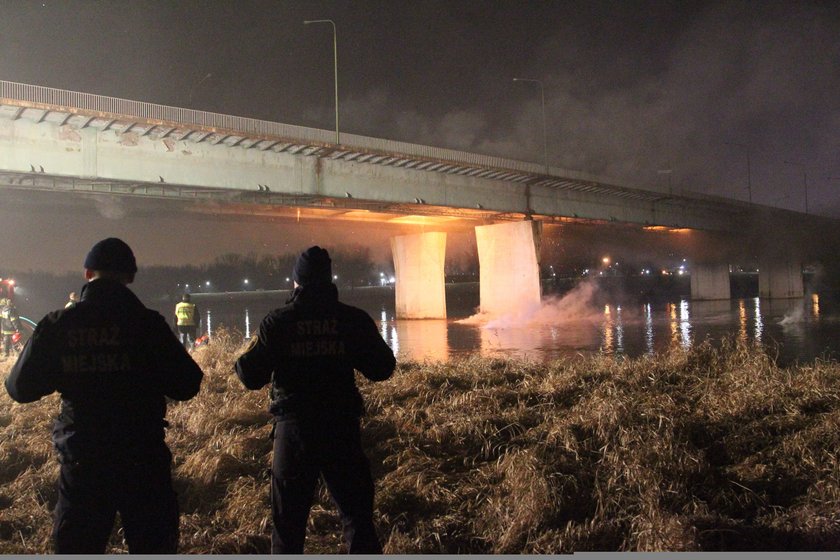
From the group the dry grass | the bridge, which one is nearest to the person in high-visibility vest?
the bridge

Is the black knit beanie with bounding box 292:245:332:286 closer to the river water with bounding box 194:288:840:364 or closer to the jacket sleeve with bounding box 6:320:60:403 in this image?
the jacket sleeve with bounding box 6:320:60:403

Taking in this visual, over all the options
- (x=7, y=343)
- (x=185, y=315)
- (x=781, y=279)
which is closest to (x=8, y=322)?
(x=7, y=343)

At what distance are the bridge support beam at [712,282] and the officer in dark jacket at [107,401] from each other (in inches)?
2245

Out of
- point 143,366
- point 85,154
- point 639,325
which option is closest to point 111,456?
point 143,366

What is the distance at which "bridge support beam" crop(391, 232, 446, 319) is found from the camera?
1284 inches

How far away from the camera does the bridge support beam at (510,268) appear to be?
29750 millimetres

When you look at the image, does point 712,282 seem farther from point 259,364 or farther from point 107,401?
point 107,401

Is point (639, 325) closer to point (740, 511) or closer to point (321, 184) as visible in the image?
point (321, 184)

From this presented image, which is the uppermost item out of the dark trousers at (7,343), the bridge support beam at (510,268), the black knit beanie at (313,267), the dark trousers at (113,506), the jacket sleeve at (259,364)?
the bridge support beam at (510,268)

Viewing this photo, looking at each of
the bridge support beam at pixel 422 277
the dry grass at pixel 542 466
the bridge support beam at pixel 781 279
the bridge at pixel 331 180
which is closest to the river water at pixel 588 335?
the bridge support beam at pixel 422 277

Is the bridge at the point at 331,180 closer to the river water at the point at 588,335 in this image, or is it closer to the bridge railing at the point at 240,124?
the bridge railing at the point at 240,124

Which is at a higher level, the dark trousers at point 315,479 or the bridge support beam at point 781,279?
the bridge support beam at point 781,279

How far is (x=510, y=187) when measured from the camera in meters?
28.5

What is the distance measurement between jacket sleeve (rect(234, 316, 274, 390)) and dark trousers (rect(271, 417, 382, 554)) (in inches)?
11.6
